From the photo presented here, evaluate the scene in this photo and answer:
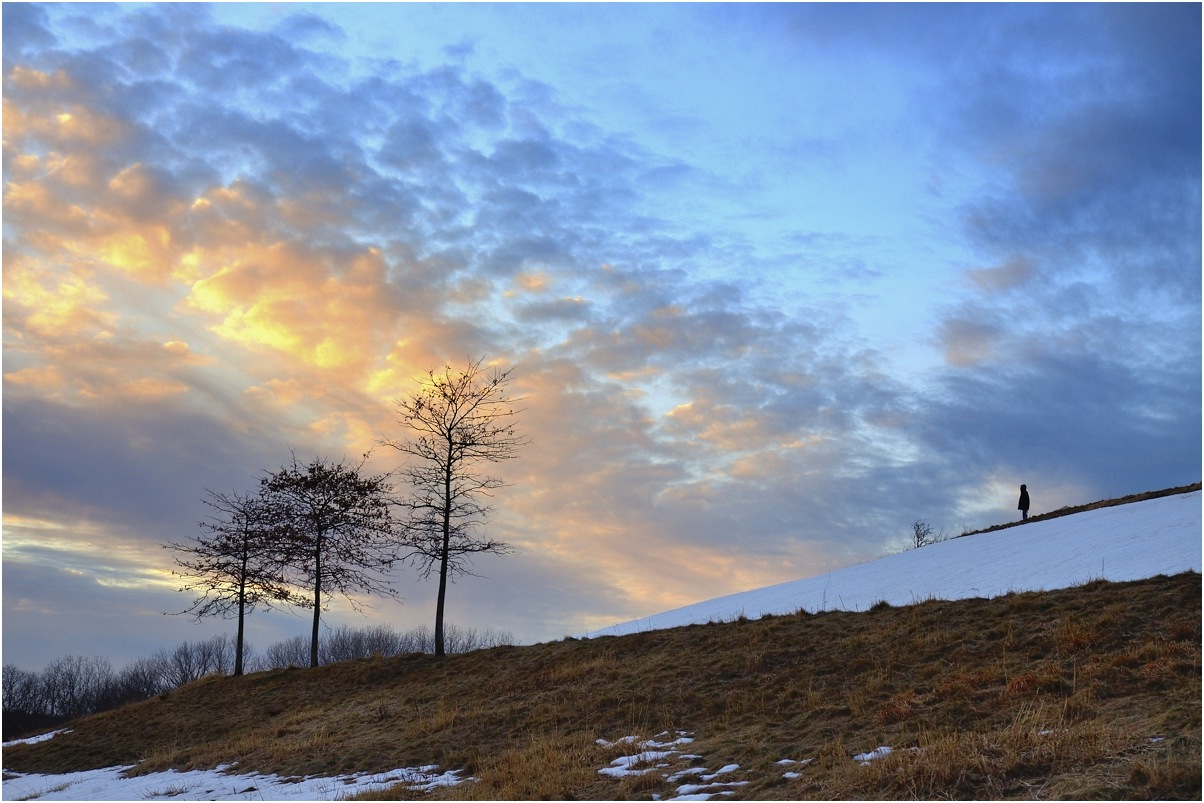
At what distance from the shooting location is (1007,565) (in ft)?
84.0

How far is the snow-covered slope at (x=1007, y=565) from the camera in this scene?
864 inches

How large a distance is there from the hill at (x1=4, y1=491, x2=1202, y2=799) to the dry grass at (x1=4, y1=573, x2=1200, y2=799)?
5 centimetres

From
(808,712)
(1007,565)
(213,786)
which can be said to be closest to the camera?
(808,712)

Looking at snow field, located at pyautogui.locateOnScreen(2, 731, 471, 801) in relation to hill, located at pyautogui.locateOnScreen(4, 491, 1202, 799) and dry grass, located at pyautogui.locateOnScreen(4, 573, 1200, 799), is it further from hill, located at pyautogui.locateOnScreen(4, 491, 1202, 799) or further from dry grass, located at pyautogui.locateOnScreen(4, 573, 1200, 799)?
dry grass, located at pyautogui.locateOnScreen(4, 573, 1200, 799)

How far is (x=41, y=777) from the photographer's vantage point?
23.3 m

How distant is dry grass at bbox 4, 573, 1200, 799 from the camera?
9703mm

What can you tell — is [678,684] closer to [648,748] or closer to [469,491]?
[648,748]

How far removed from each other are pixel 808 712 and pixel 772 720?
627 mm

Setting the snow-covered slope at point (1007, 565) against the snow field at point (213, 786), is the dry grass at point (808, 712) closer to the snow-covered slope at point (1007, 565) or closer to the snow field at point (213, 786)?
the snow field at point (213, 786)

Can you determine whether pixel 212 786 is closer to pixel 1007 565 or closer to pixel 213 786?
pixel 213 786

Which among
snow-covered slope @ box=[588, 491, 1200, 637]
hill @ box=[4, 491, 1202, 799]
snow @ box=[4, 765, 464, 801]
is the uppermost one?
snow-covered slope @ box=[588, 491, 1200, 637]

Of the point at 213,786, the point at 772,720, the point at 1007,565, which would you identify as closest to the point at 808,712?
the point at 772,720

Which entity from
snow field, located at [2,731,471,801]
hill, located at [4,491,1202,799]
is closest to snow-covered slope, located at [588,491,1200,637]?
hill, located at [4,491,1202,799]

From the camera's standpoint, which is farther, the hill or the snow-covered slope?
the snow-covered slope
